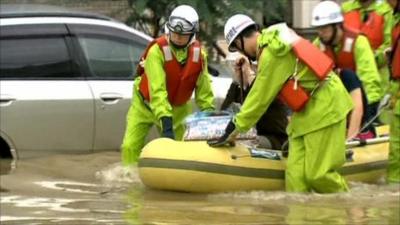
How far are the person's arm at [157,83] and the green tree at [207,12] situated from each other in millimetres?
4099

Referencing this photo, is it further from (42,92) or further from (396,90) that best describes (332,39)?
(42,92)

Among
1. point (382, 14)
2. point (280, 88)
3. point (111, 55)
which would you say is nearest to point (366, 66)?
point (280, 88)

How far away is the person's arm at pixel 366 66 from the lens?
30.1 feet

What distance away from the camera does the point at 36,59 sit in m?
10.4

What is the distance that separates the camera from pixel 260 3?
13.8 metres

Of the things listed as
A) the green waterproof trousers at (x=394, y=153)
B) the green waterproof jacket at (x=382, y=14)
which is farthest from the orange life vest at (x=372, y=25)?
the green waterproof trousers at (x=394, y=153)

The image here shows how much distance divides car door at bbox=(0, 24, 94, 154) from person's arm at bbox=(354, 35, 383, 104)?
2.69 metres

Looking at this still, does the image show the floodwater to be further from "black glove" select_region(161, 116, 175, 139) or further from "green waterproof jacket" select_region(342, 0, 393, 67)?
"green waterproof jacket" select_region(342, 0, 393, 67)

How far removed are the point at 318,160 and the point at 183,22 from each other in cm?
166

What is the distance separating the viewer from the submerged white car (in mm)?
10164

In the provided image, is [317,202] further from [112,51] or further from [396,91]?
[112,51]

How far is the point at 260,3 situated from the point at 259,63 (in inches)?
224

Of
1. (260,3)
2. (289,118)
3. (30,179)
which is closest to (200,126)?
(289,118)

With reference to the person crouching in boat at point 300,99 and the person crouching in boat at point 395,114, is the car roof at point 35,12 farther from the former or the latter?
the person crouching in boat at point 395,114
